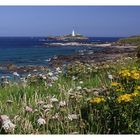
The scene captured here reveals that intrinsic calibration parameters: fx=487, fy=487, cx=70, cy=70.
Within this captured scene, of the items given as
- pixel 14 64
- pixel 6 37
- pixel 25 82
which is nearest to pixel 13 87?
pixel 25 82

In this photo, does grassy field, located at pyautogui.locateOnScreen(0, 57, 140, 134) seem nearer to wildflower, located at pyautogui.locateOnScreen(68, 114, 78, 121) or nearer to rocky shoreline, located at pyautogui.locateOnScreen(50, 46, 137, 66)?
wildflower, located at pyautogui.locateOnScreen(68, 114, 78, 121)

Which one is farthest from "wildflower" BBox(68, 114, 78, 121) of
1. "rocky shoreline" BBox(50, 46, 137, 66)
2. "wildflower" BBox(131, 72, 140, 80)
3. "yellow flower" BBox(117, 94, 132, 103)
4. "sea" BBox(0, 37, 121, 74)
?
"rocky shoreline" BBox(50, 46, 137, 66)

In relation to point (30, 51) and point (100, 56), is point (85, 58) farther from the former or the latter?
point (30, 51)

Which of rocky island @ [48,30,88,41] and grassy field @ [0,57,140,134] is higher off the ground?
rocky island @ [48,30,88,41]

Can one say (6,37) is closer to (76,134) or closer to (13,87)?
(13,87)

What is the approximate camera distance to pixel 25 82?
7.44 metres

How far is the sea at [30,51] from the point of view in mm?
8547

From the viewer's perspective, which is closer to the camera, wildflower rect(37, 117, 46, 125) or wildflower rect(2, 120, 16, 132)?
wildflower rect(2, 120, 16, 132)

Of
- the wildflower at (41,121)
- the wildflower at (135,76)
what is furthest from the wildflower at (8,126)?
the wildflower at (135,76)

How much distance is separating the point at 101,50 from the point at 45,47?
1.09m

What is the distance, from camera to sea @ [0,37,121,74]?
855 centimetres

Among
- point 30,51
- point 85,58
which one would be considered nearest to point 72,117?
point 30,51

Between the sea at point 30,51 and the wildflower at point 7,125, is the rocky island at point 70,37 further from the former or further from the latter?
the wildflower at point 7,125

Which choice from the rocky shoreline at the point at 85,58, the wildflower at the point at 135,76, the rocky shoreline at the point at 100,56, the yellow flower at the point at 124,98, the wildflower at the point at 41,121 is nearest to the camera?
the yellow flower at the point at 124,98
